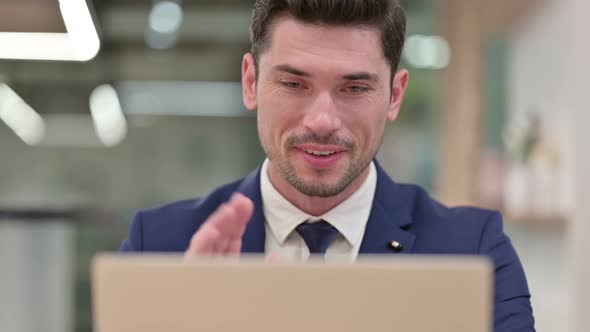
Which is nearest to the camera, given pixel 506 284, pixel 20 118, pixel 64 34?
pixel 506 284

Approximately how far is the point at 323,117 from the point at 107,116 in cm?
334

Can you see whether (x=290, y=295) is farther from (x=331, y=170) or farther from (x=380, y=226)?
(x=380, y=226)

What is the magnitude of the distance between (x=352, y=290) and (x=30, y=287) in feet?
11.3

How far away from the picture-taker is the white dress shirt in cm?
156

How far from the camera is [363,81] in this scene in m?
1.43

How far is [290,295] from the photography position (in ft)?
2.55

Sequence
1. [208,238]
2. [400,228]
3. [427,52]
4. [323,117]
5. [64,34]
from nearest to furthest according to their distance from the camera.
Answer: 1. [208,238]
2. [323,117]
3. [400,228]
4. [64,34]
5. [427,52]

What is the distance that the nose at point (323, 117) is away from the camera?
4.54ft

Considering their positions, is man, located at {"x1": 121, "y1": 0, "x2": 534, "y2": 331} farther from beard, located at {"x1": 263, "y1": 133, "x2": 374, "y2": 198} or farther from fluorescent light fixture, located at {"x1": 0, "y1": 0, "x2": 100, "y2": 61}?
fluorescent light fixture, located at {"x1": 0, "y1": 0, "x2": 100, "y2": 61}

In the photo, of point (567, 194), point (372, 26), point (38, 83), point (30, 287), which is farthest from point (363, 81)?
point (38, 83)

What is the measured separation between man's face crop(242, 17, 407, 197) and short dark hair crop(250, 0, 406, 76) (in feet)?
0.05

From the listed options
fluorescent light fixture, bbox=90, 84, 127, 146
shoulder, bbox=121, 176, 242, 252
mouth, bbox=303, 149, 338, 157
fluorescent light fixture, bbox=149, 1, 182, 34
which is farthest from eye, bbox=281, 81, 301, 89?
fluorescent light fixture, bbox=149, 1, 182, 34

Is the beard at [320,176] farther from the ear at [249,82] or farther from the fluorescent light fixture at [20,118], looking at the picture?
the fluorescent light fixture at [20,118]

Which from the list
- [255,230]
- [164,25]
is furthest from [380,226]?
[164,25]
